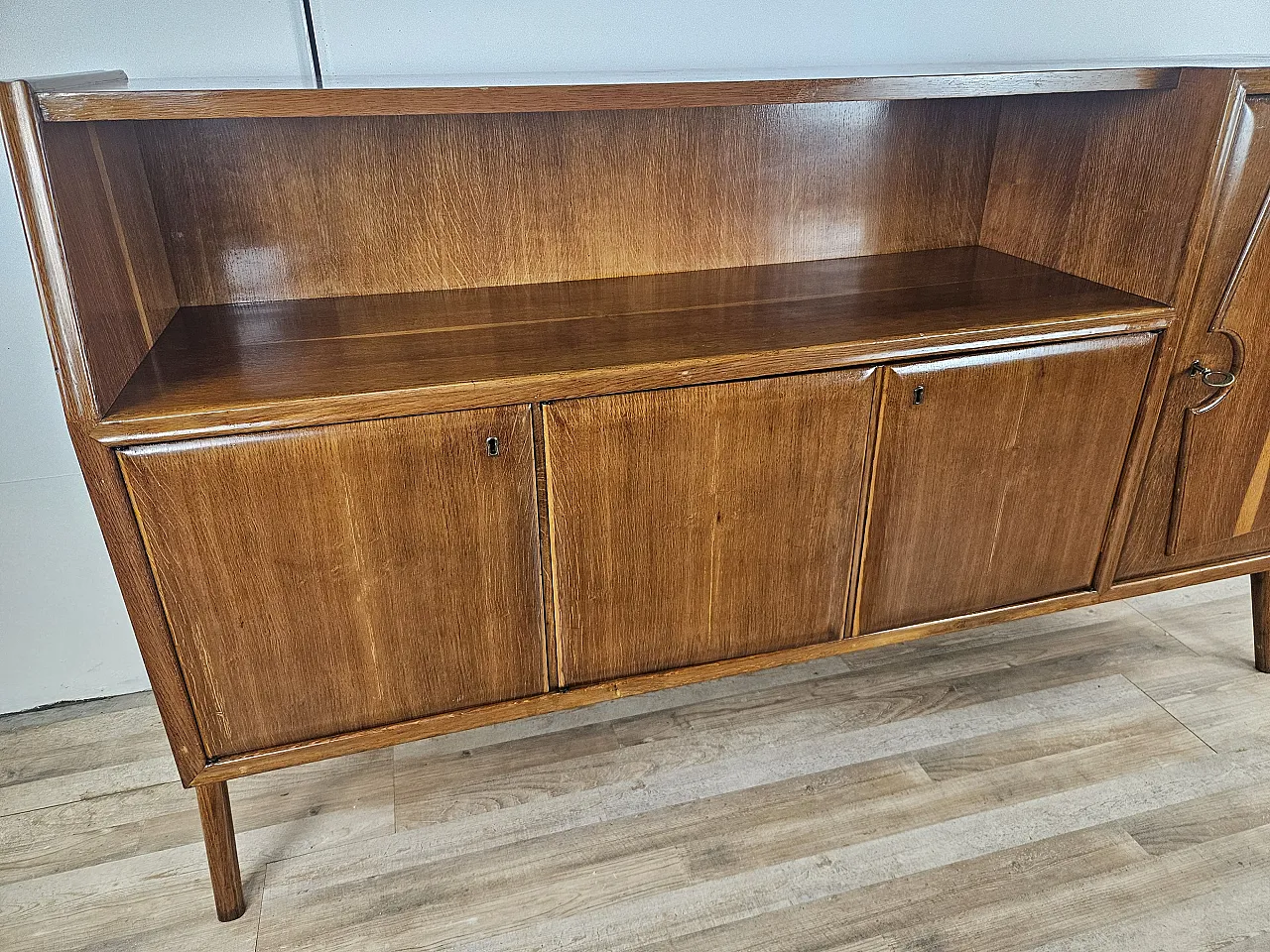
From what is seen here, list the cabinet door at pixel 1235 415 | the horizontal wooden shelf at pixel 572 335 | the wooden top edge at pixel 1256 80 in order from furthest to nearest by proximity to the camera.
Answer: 1. the cabinet door at pixel 1235 415
2. the wooden top edge at pixel 1256 80
3. the horizontal wooden shelf at pixel 572 335

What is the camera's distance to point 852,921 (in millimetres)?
1037

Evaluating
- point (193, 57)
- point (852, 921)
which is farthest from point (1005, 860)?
point (193, 57)

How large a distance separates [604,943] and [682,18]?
1.13 m

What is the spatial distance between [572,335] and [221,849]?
0.71m

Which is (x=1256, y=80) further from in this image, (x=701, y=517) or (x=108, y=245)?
(x=108, y=245)

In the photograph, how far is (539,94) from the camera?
842mm

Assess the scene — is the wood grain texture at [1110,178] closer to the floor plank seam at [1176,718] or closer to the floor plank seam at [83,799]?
the floor plank seam at [1176,718]

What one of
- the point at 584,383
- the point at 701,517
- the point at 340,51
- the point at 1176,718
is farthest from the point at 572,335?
the point at 1176,718

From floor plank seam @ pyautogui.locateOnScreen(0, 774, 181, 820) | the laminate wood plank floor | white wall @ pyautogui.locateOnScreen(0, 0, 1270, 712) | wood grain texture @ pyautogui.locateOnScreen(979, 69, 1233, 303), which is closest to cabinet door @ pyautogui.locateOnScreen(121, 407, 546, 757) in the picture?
the laminate wood plank floor

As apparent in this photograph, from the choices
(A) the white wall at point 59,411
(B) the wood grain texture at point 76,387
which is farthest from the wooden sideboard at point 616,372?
(A) the white wall at point 59,411

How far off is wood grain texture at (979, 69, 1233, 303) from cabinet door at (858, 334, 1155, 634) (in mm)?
120

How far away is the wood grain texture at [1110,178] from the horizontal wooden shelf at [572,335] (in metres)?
0.04

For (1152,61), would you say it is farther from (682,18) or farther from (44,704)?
(44,704)

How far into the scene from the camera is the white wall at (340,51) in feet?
3.41
